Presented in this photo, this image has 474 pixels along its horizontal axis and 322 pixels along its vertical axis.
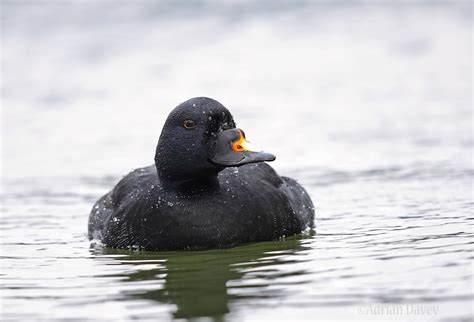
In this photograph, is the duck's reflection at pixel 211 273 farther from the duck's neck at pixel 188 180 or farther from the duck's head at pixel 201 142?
the duck's head at pixel 201 142

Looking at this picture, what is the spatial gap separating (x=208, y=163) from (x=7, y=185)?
5.71 meters

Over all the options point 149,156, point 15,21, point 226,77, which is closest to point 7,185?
point 149,156

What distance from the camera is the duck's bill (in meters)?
10.5

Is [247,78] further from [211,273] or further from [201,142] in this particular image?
[211,273]

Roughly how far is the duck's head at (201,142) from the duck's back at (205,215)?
0.30 m

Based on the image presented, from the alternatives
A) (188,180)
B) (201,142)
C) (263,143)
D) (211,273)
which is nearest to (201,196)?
(188,180)

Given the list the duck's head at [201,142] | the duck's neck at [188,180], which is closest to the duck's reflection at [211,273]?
the duck's neck at [188,180]

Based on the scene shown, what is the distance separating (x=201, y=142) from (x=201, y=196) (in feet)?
1.90

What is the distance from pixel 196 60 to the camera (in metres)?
24.0

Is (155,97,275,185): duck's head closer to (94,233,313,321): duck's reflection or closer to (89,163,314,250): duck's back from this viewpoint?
(89,163,314,250): duck's back

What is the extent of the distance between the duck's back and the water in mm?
166

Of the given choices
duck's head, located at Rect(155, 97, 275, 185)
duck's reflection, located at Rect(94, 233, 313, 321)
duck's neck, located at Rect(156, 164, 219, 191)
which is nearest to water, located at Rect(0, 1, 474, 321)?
duck's reflection, located at Rect(94, 233, 313, 321)

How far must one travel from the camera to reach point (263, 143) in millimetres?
17672

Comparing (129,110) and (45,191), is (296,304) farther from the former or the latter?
(129,110)
